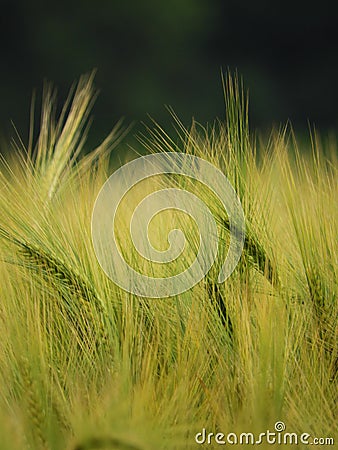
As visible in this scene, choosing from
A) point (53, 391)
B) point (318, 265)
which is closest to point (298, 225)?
point (318, 265)

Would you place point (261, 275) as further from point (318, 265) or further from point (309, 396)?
point (309, 396)

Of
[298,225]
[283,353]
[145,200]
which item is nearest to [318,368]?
[283,353]

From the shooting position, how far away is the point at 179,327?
744 mm

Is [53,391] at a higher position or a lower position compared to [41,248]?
lower

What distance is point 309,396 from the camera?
0.68m

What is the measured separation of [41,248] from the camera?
82 centimetres

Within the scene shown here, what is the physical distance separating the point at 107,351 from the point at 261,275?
0.55 ft

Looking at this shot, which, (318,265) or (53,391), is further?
(318,265)

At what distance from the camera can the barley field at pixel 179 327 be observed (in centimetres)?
63

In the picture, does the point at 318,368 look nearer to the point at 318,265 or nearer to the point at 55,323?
the point at 318,265

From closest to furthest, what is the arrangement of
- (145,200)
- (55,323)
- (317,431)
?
(317,431), (55,323), (145,200)

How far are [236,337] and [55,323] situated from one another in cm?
16

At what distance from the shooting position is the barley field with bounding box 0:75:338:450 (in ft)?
2.08

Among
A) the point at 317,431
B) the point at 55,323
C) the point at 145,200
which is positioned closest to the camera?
the point at 317,431
